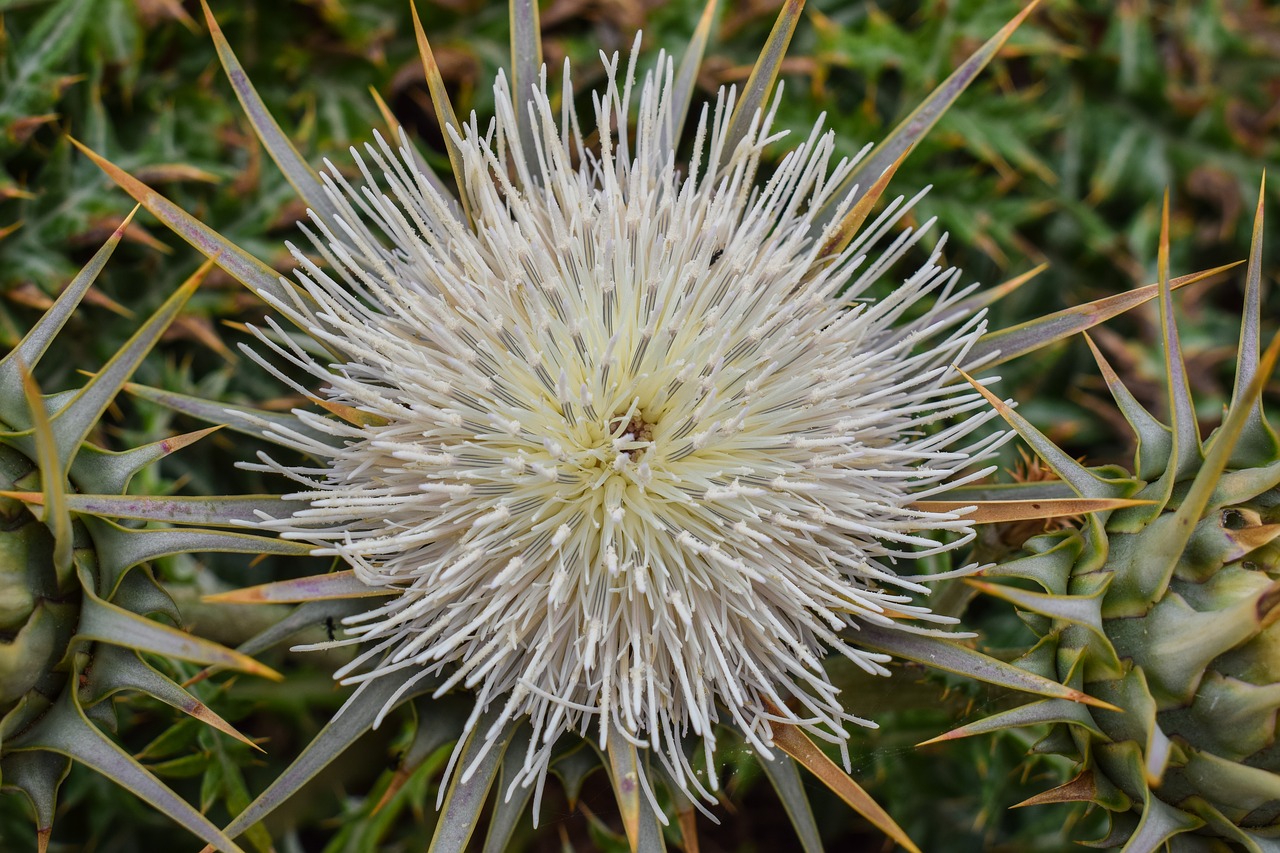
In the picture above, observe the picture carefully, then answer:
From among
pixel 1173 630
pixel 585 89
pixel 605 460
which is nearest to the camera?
pixel 1173 630

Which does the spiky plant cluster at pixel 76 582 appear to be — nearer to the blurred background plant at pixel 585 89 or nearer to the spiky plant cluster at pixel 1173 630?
the blurred background plant at pixel 585 89

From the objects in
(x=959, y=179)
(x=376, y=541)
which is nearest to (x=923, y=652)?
(x=376, y=541)

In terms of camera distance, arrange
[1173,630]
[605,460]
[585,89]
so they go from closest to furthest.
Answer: [1173,630] → [605,460] → [585,89]

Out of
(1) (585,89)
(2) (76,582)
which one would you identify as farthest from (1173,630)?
(1) (585,89)

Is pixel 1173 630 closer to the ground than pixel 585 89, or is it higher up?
closer to the ground

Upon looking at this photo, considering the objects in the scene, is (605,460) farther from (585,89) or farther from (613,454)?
(585,89)

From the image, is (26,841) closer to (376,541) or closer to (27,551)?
(27,551)

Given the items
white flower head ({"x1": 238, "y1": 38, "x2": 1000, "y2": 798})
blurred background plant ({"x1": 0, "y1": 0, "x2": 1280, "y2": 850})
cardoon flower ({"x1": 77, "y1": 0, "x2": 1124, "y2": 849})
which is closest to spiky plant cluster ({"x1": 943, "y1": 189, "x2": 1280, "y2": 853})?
cardoon flower ({"x1": 77, "y1": 0, "x2": 1124, "y2": 849})

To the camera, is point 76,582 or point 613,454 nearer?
point 76,582

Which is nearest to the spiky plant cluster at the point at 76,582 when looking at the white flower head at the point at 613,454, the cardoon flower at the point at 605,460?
the cardoon flower at the point at 605,460
